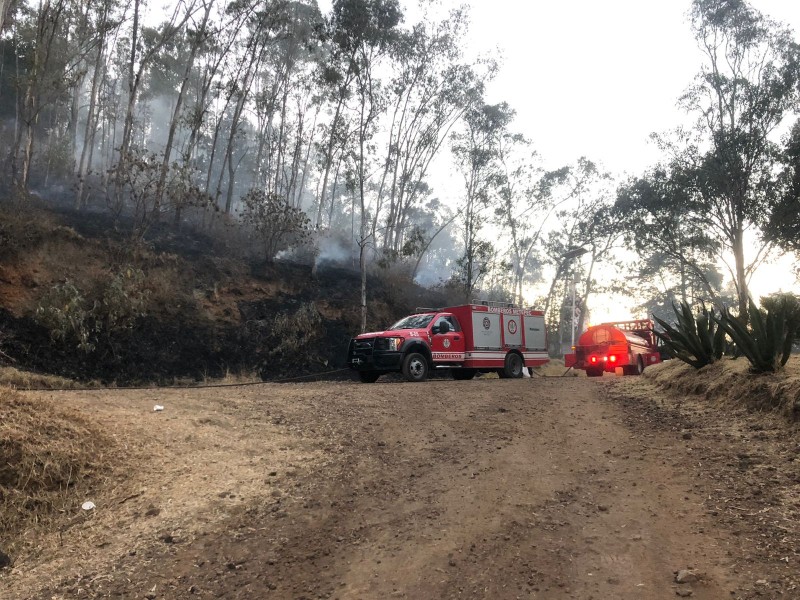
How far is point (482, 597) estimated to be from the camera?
3.16 meters

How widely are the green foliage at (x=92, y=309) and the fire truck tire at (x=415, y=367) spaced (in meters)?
7.62

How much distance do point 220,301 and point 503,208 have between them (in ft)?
78.4

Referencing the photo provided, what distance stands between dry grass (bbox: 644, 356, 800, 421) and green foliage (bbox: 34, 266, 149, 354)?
1324 centimetres

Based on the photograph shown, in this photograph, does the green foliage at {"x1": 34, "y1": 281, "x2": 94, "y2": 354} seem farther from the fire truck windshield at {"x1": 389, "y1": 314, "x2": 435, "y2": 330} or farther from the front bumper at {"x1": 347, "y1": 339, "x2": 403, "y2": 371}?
the fire truck windshield at {"x1": 389, "y1": 314, "x2": 435, "y2": 330}

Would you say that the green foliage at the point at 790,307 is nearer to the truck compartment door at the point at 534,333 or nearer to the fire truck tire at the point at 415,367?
the fire truck tire at the point at 415,367

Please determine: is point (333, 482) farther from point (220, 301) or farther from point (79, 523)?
point (220, 301)

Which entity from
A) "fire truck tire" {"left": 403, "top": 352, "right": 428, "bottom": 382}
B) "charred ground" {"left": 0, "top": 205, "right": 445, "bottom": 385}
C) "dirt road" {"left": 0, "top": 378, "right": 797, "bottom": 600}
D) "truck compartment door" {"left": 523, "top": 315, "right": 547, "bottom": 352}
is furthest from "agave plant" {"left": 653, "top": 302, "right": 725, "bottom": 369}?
"charred ground" {"left": 0, "top": 205, "right": 445, "bottom": 385}

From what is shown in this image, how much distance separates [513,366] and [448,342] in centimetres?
352

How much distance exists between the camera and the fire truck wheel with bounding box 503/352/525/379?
1755 centimetres

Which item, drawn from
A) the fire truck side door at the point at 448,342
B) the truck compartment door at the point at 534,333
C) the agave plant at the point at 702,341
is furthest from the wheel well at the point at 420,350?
the agave plant at the point at 702,341

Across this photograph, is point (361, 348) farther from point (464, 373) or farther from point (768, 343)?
point (768, 343)

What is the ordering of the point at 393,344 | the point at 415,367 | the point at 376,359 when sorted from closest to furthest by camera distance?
the point at 376,359
the point at 393,344
the point at 415,367

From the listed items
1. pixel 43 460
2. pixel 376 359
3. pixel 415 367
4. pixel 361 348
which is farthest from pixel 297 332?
pixel 43 460

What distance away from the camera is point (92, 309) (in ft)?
45.4
